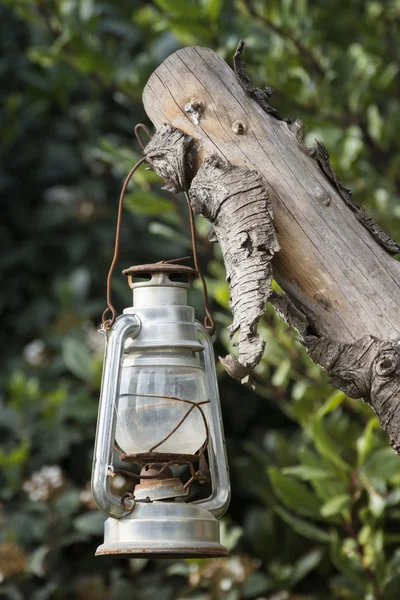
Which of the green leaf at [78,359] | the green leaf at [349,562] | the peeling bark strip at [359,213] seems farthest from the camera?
the green leaf at [78,359]

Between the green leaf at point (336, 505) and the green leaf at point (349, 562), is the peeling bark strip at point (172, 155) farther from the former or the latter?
the green leaf at point (349, 562)

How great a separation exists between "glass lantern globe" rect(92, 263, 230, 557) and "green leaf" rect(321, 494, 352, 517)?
37.4 inches

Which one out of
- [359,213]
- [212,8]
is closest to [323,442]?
[359,213]

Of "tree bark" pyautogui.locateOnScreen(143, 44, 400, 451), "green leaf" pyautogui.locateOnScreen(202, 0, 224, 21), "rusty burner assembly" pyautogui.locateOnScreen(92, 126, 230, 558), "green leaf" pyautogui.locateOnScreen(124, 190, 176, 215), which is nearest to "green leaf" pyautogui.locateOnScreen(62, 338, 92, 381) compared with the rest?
"green leaf" pyautogui.locateOnScreen(124, 190, 176, 215)

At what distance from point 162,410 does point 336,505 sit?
1057 mm

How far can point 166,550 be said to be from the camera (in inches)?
46.9

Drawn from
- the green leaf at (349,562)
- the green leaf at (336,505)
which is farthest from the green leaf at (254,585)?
the green leaf at (336,505)

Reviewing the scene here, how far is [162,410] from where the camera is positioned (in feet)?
4.29

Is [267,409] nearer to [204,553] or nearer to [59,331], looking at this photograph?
[59,331]

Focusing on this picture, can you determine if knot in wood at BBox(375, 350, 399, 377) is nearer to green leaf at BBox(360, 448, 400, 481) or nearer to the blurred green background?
the blurred green background

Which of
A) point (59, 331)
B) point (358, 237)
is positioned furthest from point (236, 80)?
point (59, 331)

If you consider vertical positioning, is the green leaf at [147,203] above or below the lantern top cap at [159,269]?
above

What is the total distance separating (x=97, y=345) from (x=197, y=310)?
431mm

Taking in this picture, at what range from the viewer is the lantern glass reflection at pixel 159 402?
1298mm
